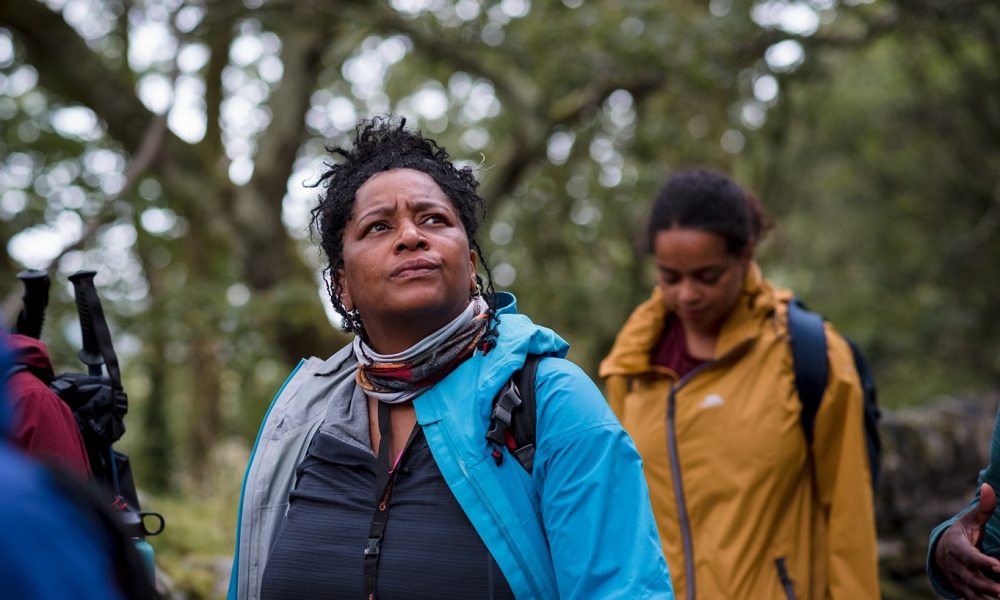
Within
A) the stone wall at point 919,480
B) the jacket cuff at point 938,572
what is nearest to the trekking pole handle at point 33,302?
the jacket cuff at point 938,572

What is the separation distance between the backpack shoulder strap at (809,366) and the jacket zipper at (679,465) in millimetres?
187

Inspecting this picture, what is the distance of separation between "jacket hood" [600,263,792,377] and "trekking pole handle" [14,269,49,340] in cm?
210

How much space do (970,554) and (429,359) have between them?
5.02ft

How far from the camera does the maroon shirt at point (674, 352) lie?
3678 millimetres

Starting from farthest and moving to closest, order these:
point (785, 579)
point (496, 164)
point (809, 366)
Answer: point (496, 164)
point (809, 366)
point (785, 579)

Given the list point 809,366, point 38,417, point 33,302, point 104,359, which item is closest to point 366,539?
point 38,417

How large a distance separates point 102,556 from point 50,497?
11cm

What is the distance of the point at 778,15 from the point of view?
30.1 feet

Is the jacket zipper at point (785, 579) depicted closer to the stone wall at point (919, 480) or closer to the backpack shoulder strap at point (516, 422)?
the backpack shoulder strap at point (516, 422)

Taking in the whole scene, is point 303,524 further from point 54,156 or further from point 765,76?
point 54,156

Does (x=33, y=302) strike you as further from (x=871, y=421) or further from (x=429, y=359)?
(x=871, y=421)

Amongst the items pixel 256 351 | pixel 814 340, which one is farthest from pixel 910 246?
pixel 814 340

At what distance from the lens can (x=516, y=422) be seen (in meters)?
2.09

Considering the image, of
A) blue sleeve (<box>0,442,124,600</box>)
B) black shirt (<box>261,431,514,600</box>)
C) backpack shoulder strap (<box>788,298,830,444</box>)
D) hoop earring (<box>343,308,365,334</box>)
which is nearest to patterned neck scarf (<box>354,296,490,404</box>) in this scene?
black shirt (<box>261,431,514,600</box>)
